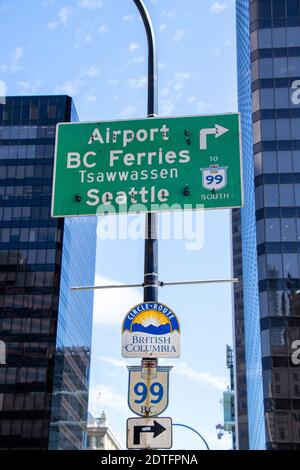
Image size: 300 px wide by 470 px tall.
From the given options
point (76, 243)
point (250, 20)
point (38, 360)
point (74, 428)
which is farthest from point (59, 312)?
point (250, 20)

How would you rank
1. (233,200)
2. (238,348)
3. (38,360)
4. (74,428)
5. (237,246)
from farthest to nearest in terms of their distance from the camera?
(237,246) < (238,348) < (74,428) < (38,360) < (233,200)

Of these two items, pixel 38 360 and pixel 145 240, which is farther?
pixel 38 360

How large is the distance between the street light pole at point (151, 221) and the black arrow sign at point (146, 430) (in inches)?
68.4

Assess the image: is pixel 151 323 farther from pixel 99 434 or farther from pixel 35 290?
pixel 99 434

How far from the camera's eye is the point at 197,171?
9867 millimetres

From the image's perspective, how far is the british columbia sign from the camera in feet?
28.6

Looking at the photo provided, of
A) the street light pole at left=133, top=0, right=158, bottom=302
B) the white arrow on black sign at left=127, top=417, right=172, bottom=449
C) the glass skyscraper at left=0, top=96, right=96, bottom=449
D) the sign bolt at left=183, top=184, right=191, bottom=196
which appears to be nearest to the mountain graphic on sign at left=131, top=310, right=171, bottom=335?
the street light pole at left=133, top=0, right=158, bottom=302

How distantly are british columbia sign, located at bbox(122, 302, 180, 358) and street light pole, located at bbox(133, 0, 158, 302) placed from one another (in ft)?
1.53

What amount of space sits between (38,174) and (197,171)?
96.8m

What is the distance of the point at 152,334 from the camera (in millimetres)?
8766

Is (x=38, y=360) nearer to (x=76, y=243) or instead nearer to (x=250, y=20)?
(x=76, y=243)

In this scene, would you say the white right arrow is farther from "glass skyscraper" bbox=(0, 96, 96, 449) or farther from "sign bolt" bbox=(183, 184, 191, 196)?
"glass skyscraper" bbox=(0, 96, 96, 449)

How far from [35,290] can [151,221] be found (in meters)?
92.4
